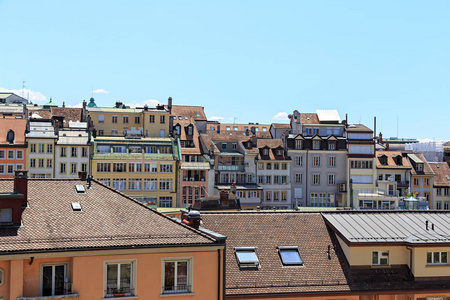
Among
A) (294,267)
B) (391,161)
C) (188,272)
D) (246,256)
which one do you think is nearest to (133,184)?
(391,161)

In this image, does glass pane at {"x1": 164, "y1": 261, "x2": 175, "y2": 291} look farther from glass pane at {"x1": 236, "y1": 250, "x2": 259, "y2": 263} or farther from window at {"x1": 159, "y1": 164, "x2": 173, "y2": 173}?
window at {"x1": 159, "y1": 164, "x2": 173, "y2": 173}

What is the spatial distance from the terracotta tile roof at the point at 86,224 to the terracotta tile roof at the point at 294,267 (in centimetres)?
483

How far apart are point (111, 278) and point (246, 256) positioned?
8253 millimetres

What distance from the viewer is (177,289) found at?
23406 mm

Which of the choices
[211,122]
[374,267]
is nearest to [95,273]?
[374,267]

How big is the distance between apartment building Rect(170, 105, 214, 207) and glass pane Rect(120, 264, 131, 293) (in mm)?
67335

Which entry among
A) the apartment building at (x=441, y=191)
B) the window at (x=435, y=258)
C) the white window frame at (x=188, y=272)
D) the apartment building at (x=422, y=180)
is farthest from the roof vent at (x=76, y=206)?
the apartment building at (x=441, y=191)

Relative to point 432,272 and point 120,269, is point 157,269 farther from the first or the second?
point 432,272

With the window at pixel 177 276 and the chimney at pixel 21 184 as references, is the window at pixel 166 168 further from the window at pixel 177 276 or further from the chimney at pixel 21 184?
the window at pixel 177 276

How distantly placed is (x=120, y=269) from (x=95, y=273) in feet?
3.18

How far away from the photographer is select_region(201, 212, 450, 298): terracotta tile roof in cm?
2773

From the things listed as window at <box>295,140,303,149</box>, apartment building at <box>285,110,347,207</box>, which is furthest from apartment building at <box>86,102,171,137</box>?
window at <box>295,140,303,149</box>

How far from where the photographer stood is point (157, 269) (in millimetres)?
23047

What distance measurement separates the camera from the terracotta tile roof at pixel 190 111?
396 feet
